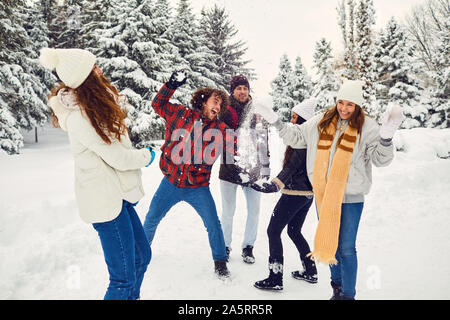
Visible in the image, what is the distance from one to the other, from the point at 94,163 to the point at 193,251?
263 centimetres

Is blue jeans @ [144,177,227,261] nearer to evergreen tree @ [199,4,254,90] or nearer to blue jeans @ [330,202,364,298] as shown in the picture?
blue jeans @ [330,202,364,298]

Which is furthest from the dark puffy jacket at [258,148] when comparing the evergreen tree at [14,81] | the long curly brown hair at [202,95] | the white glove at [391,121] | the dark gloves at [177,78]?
the evergreen tree at [14,81]

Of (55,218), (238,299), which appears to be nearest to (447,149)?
(238,299)

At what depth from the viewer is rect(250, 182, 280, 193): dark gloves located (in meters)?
3.93

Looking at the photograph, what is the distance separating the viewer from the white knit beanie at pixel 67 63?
85.4 inches

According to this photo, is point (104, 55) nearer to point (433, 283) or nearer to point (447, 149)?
point (447, 149)

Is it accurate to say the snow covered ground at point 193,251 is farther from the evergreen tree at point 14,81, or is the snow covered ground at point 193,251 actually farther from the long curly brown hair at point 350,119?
the evergreen tree at point 14,81

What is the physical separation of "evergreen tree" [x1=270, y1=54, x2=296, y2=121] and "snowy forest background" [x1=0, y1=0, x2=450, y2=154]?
478 centimetres

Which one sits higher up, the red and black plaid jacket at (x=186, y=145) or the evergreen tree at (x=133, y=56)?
the evergreen tree at (x=133, y=56)

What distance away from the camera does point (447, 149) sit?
1002 cm

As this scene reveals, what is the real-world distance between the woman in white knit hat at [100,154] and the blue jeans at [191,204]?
1.06 metres

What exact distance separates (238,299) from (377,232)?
3214 millimetres

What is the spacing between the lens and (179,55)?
21.0 m

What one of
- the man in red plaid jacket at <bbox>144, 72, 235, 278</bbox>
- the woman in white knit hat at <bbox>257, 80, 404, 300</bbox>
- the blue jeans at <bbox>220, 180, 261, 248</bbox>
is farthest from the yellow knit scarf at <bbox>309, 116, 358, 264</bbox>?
the blue jeans at <bbox>220, 180, 261, 248</bbox>
